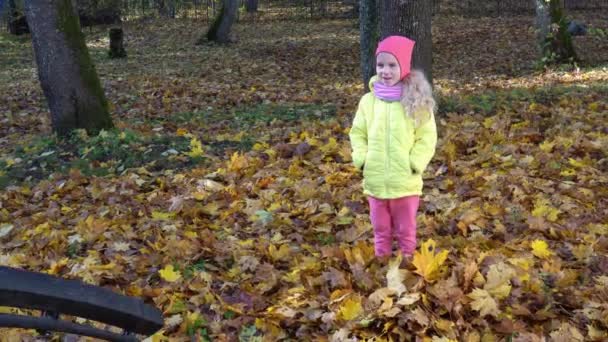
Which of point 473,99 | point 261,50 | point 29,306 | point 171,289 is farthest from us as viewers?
point 261,50

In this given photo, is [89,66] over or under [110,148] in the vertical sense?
over

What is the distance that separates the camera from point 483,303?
3.23 m

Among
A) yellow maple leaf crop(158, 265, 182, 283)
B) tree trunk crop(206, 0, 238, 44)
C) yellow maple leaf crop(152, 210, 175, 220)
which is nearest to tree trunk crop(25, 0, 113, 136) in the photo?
yellow maple leaf crop(152, 210, 175, 220)

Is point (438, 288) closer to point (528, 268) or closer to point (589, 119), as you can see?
point (528, 268)

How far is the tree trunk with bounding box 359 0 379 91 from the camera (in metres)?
9.05

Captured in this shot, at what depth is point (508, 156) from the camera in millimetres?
6125

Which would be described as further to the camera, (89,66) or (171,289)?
(89,66)

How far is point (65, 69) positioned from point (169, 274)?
16.3 feet

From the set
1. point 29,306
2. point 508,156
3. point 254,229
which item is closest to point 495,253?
point 254,229

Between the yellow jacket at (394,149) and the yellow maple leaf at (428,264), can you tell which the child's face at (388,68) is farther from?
the yellow maple leaf at (428,264)

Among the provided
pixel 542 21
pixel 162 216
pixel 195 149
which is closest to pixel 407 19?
pixel 195 149

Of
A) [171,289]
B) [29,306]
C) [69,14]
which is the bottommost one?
[171,289]

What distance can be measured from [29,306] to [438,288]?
2300 mm

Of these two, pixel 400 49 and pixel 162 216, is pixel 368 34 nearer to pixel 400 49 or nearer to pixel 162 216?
pixel 162 216
